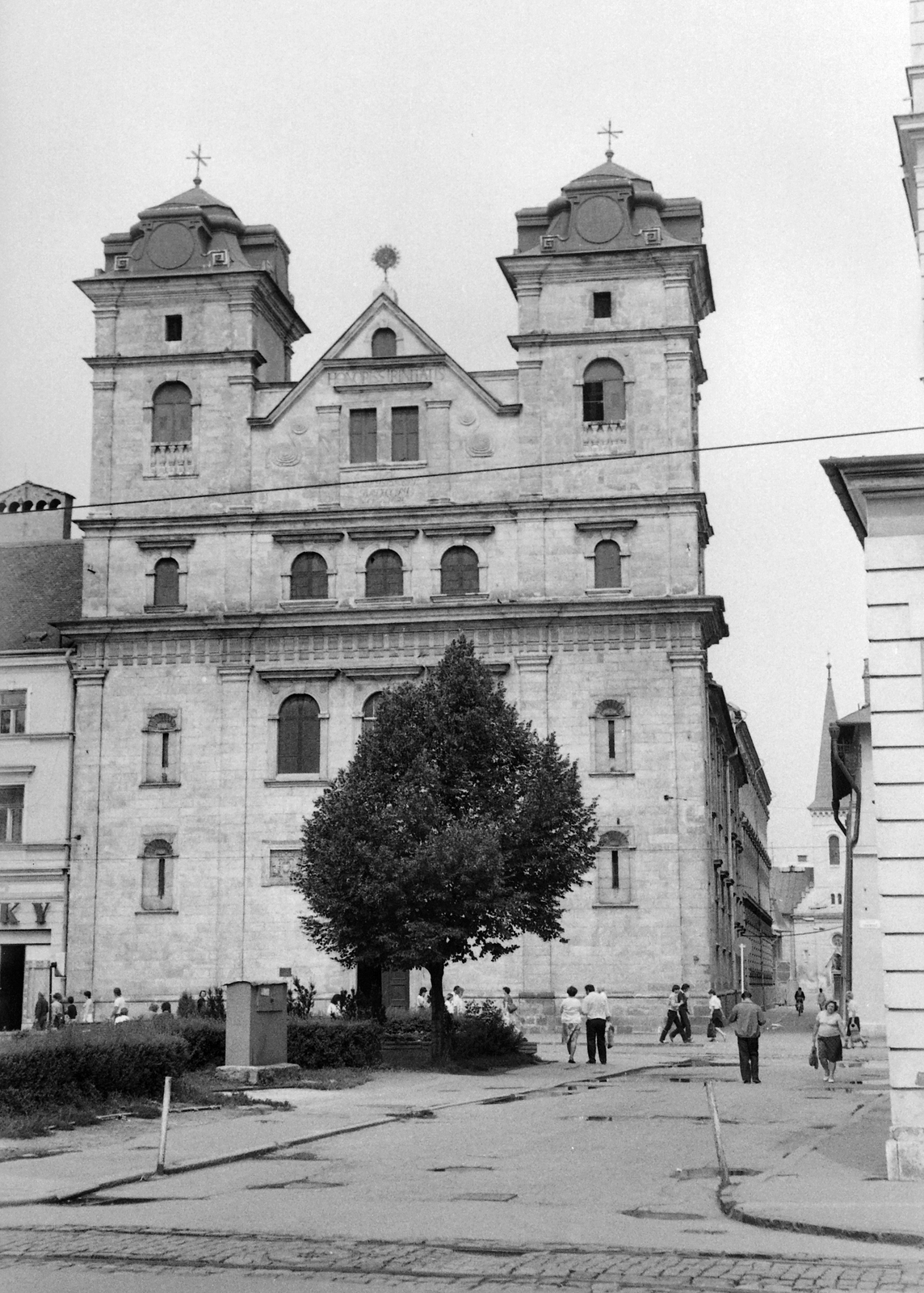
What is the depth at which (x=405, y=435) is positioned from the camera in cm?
5516

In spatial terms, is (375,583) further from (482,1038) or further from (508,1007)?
(482,1038)

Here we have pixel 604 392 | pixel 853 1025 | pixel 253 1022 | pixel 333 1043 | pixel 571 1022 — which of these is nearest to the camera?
pixel 253 1022

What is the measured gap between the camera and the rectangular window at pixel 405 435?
55.0 meters

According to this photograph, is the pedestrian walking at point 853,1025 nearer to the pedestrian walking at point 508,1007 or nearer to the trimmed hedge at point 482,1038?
the pedestrian walking at point 508,1007

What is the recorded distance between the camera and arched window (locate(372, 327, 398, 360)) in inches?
2201

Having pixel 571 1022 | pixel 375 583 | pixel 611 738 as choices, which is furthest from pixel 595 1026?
pixel 375 583

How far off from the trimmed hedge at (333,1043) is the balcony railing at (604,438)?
25.8 m

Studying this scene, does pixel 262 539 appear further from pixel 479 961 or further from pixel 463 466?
pixel 479 961

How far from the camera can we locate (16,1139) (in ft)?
65.6

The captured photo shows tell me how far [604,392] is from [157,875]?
20.2 m

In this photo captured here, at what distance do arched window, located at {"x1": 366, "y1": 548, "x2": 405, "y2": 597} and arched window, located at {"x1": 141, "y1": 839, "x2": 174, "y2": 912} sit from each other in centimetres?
1000

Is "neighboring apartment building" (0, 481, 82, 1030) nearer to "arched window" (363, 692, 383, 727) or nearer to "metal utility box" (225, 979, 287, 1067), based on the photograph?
"arched window" (363, 692, 383, 727)

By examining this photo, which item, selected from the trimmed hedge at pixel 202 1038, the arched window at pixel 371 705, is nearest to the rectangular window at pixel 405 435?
the arched window at pixel 371 705

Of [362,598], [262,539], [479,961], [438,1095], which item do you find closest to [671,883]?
[479,961]
